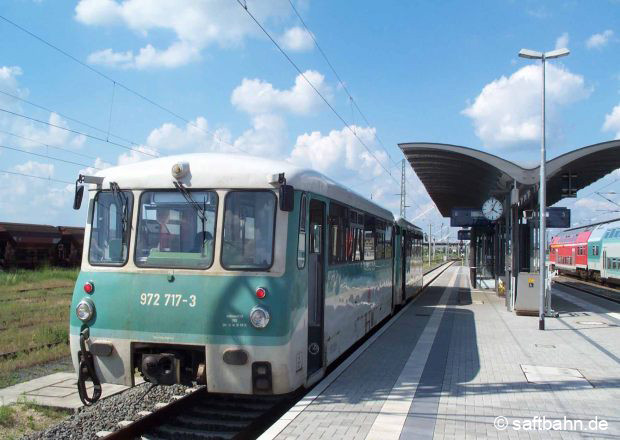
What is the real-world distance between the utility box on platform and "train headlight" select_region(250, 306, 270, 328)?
39.5ft

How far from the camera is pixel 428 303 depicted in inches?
803

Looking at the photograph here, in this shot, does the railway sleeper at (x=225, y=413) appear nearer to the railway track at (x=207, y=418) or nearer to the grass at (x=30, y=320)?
the railway track at (x=207, y=418)

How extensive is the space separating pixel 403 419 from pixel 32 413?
4379mm

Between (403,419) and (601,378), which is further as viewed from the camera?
(601,378)

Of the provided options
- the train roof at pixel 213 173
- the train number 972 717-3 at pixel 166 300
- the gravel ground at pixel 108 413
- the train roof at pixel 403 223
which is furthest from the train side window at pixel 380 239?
the train number 972 717-3 at pixel 166 300

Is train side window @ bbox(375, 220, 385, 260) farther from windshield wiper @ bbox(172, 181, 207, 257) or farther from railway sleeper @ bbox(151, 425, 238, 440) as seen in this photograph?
railway sleeper @ bbox(151, 425, 238, 440)

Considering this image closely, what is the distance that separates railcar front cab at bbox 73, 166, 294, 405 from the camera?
634cm

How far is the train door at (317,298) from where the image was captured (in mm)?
7773

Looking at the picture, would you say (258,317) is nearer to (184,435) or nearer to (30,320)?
(184,435)

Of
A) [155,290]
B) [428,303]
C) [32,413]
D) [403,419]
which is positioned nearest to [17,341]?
[32,413]

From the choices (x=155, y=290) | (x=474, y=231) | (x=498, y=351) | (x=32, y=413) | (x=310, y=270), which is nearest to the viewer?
(x=155, y=290)

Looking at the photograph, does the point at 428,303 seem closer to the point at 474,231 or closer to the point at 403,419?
the point at 474,231

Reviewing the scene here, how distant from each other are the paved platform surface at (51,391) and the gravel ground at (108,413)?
257mm

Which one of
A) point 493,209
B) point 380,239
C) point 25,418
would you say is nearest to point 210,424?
point 25,418
